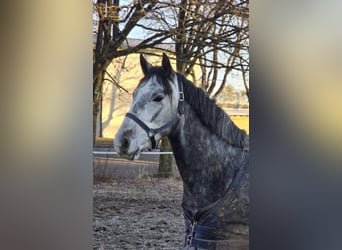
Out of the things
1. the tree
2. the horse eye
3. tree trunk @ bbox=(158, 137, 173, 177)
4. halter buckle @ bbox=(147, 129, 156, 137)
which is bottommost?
tree trunk @ bbox=(158, 137, 173, 177)

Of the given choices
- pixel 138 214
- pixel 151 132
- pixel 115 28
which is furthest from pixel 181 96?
pixel 138 214

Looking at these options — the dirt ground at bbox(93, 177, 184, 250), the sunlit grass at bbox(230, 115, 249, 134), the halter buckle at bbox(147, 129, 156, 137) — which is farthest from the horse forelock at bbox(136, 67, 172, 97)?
the dirt ground at bbox(93, 177, 184, 250)

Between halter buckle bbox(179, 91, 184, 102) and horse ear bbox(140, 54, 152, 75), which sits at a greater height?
horse ear bbox(140, 54, 152, 75)

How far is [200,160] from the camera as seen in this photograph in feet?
7.66

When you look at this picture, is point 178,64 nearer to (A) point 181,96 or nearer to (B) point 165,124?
(A) point 181,96

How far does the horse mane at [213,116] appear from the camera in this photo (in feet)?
7.49

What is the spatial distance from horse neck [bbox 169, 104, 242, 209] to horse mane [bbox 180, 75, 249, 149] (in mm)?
34

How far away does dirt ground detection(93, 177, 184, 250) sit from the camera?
231 centimetres

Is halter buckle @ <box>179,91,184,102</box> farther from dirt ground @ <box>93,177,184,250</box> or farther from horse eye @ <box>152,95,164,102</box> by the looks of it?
dirt ground @ <box>93,177,184,250</box>

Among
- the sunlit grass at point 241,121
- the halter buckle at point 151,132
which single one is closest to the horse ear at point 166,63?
the halter buckle at point 151,132

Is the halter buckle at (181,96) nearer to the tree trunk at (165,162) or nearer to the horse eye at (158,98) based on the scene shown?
the horse eye at (158,98)
